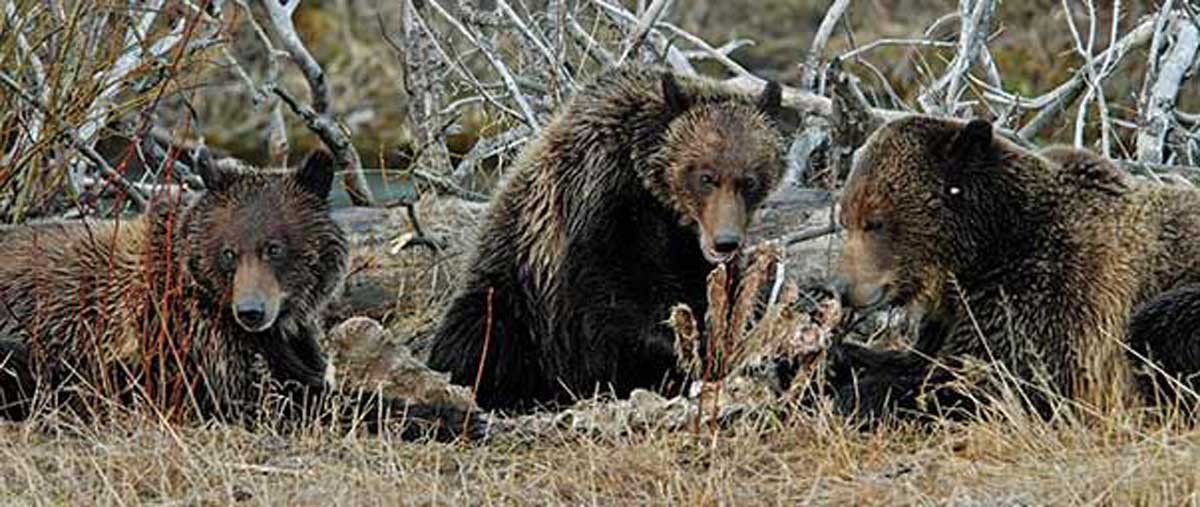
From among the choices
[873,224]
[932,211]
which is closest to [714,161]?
[873,224]

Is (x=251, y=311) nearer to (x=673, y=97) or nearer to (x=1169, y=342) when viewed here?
(x=673, y=97)

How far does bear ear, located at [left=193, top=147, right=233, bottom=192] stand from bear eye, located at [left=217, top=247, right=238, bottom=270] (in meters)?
0.24

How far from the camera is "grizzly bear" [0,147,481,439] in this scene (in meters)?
7.14

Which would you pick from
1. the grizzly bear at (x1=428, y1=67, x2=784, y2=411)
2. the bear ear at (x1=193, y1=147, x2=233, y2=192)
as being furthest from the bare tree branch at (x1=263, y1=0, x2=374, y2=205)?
the bear ear at (x1=193, y1=147, x2=233, y2=192)

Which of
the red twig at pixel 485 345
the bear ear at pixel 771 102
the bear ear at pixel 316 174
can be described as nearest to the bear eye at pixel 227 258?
the bear ear at pixel 316 174

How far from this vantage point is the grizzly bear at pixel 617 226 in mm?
7527

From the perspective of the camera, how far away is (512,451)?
6.86m

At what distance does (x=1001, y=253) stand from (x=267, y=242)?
229cm

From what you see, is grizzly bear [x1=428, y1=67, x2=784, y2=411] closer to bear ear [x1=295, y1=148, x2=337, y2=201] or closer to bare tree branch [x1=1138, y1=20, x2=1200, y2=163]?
bear ear [x1=295, y1=148, x2=337, y2=201]

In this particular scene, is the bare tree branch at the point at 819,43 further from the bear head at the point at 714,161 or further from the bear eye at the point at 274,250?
the bear eye at the point at 274,250

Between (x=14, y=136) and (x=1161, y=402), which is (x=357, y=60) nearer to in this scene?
(x=14, y=136)

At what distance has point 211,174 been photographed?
287 inches

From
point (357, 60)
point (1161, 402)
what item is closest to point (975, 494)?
point (1161, 402)

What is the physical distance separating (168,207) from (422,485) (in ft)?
5.57
